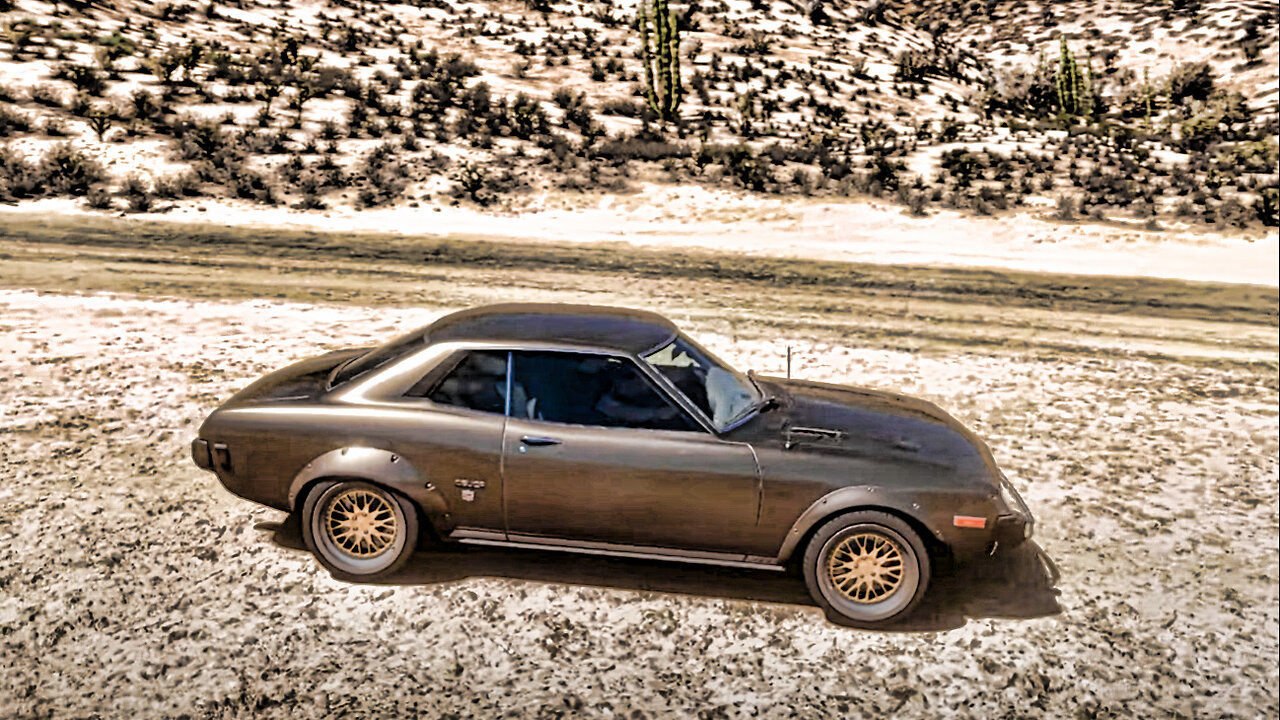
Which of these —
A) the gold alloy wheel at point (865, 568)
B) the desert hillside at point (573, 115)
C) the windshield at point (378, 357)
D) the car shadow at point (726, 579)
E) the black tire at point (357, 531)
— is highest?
the desert hillside at point (573, 115)

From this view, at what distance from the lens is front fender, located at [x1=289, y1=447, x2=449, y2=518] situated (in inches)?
196

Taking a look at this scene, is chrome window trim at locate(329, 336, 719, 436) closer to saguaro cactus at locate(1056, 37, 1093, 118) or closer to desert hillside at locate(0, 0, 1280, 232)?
desert hillside at locate(0, 0, 1280, 232)

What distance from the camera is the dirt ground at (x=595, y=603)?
4445mm

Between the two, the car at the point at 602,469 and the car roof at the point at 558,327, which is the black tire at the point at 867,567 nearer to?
the car at the point at 602,469

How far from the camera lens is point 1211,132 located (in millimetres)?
34594

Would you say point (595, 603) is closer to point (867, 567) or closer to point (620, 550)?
point (620, 550)

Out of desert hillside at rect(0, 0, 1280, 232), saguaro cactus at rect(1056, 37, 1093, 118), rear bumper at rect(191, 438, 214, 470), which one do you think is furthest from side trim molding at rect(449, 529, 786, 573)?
saguaro cactus at rect(1056, 37, 1093, 118)

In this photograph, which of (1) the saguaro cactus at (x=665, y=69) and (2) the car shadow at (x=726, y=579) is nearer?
(2) the car shadow at (x=726, y=579)

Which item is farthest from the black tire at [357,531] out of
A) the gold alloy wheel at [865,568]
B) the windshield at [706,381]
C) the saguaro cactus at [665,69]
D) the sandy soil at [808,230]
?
the saguaro cactus at [665,69]

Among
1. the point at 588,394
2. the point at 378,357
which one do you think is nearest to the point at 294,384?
the point at 378,357

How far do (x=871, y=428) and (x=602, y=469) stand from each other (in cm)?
146

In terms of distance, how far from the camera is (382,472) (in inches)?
196

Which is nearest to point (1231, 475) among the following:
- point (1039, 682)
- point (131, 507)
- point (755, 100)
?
point (1039, 682)

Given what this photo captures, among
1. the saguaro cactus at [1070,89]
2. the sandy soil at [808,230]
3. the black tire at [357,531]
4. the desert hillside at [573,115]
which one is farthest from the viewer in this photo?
the saguaro cactus at [1070,89]
